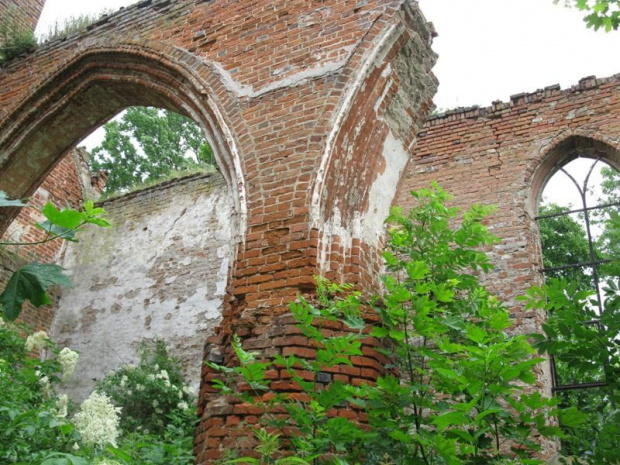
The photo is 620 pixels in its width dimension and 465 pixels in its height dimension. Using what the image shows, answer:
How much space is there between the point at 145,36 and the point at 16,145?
2.32 meters

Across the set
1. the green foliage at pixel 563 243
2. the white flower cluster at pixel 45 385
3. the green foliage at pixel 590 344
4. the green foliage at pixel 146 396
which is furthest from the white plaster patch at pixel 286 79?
the green foliage at pixel 563 243

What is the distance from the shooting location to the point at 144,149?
2130 centimetres

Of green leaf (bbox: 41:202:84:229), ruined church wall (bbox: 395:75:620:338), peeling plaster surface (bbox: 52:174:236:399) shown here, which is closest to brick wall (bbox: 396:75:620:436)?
ruined church wall (bbox: 395:75:620:338)

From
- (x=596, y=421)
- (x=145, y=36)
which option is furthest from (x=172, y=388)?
(x=596, y=421)

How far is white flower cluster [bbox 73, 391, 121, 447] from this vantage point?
3.42 meters

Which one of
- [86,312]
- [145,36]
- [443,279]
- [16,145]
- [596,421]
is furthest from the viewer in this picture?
[86,312]

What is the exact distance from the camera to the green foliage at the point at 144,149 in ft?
68.3

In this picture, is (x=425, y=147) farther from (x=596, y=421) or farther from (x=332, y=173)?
(x=596, y=421)

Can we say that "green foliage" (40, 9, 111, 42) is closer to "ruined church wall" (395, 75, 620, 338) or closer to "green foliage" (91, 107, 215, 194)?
"ruined church wall" (395, 75, 620, 338)

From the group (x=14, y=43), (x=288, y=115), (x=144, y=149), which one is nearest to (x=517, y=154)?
(x=288, y=115)

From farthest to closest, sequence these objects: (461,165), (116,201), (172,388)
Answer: (116,201) < (461,165) < (172,388)

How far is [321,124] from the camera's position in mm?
4750

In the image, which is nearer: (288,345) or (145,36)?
(288,345)

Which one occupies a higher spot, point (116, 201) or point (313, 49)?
point (116, 201)
